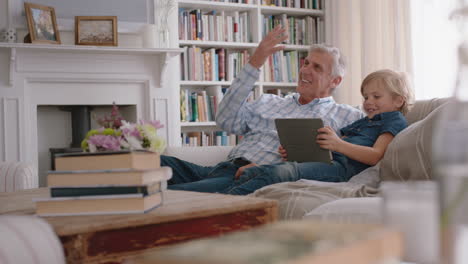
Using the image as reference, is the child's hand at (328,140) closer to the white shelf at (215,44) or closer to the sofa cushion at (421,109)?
the sofa cushion at (421,109)

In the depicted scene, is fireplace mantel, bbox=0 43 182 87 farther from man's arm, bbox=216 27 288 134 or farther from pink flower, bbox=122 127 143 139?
pink flower, bbox=122 127 143 139

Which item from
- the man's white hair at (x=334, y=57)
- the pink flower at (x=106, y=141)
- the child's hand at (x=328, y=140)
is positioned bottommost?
the child's hand at (x=328, y=140)

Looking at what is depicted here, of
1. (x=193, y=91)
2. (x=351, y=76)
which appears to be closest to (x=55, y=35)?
(x=193, y=91)

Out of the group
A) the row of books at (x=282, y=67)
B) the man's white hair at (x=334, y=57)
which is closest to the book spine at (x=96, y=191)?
the man's white hair at (x=334, y=57)

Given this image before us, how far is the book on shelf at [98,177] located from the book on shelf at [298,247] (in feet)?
2.12

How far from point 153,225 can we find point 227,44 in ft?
11.7

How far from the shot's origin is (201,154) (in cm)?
267

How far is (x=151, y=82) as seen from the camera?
14.1ft

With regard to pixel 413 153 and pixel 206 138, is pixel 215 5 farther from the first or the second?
pixel 413 153

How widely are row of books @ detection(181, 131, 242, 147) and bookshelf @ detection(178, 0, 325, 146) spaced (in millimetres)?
26

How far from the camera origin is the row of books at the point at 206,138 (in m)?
4.45

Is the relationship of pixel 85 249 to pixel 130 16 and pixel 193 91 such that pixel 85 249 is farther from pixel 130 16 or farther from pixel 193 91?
pixel 193 91

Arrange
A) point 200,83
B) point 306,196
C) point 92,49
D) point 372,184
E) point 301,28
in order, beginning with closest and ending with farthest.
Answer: point 306,196, point 372,184, point 92,49, point 200,83, point 301,28

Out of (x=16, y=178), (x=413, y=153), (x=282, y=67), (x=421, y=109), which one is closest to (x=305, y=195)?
(x=413, y=153)
